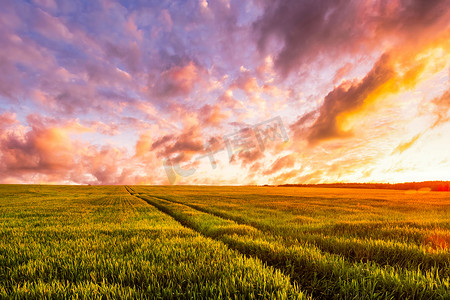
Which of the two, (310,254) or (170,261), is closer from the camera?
(170,261)

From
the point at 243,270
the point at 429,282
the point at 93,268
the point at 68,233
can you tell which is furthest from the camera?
the point at 68,233

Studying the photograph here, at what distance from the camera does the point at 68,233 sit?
801cm

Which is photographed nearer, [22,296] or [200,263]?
[22,296]

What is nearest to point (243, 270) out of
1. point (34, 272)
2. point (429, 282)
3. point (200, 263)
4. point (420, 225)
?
point (200, 263)

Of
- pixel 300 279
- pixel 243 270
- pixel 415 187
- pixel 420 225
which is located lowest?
pixel 415 187

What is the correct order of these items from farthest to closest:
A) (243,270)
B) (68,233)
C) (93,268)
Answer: (68,233) < (93,268) < (243,270)

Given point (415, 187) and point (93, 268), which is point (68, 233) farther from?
point (415, 187)

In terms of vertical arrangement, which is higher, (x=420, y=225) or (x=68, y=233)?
(x=68, y=233)

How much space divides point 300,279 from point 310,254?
42.4 inches

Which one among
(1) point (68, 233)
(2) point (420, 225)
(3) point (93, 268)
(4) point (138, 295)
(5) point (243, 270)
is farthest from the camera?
(2) point (420, 225)

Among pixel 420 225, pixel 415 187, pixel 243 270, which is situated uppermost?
pixel 243 270

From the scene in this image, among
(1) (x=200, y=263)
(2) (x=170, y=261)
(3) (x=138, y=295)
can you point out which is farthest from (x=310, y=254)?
(3) (x=138, y=295)

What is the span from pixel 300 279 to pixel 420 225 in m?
8.86

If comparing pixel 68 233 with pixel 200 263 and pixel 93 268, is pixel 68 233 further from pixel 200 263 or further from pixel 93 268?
pixel 200 263
